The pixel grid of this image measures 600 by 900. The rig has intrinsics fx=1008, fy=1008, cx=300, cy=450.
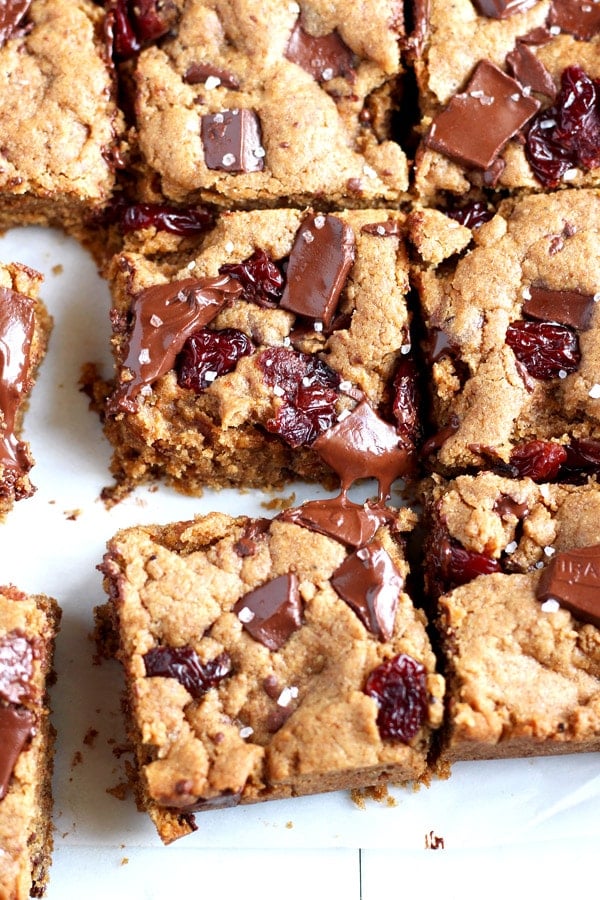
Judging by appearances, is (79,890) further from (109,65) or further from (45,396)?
(109,65)

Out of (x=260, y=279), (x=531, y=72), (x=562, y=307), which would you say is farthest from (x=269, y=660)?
(x=531, y=72)

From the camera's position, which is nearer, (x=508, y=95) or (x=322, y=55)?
(x=508, y=95)

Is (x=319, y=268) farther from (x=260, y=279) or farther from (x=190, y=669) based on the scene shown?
(x=190, y=669)

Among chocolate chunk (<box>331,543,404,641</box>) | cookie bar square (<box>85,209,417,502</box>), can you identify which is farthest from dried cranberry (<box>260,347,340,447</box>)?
chocolate chunk (<box>331,543,404,641</box>)

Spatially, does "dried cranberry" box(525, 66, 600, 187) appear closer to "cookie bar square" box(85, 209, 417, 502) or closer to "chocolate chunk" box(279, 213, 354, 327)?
"cookie bar square" box(85, 209, 417, 502)

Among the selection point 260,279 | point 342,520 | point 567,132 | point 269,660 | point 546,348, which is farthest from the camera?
point 567,132

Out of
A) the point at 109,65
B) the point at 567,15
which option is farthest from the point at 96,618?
the point at 567,15

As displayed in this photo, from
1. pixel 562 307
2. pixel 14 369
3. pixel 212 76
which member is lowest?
pixel 14 369
